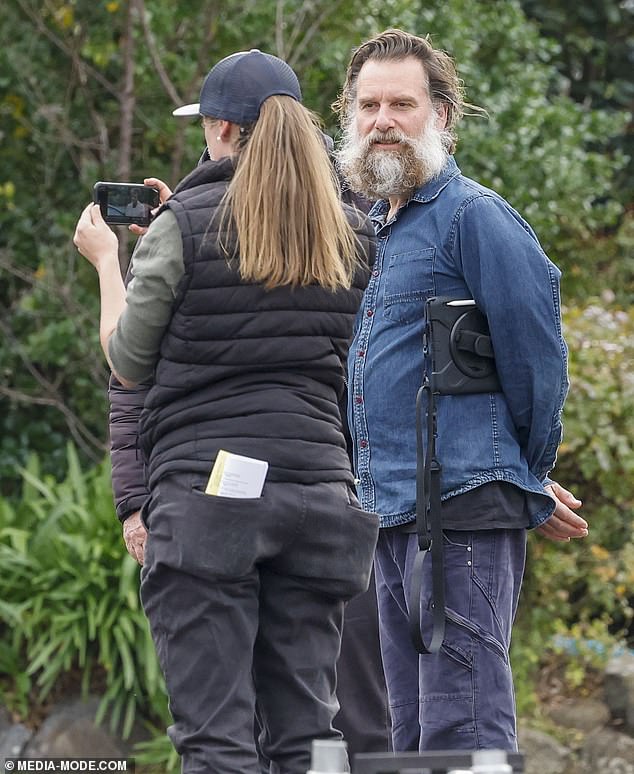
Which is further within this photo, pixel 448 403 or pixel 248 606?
pixel 448 403

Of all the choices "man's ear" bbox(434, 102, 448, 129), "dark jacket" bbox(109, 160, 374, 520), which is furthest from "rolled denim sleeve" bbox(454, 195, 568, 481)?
"dark jacket" bbox(109, 160, 374, 520)

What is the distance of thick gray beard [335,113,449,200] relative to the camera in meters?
3.59

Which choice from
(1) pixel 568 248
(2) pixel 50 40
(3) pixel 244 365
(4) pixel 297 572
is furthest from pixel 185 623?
(1) pixel 568 248

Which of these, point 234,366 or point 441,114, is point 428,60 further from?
point 234,366

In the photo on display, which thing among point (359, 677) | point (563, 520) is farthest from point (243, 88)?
point (359, 677)

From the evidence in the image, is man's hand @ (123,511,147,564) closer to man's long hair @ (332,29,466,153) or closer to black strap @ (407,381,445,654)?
black strap @ (407,381,445,654)

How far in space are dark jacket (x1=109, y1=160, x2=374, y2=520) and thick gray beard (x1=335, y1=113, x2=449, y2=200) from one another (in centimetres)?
59

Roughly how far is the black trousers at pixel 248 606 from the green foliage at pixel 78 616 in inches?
110

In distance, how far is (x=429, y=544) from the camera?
3355 millimetres

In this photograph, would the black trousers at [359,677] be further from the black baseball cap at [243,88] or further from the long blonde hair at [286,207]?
the black baseball cap at [243,88]

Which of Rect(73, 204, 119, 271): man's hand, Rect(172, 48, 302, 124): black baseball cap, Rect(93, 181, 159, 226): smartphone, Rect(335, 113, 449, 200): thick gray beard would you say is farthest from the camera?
Rect(335, 113, 449, 200): thick gray beard

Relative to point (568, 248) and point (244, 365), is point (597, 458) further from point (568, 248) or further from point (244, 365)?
point (244, 365)

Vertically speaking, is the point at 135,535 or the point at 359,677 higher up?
the point at 135,535

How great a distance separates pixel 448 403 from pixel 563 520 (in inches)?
18.9
